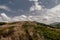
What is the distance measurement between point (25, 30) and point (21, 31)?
19.4 feet

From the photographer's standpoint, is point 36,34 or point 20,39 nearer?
point 20,39

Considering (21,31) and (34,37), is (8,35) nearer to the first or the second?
(21,31)

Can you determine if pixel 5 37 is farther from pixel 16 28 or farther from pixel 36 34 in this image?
pixel 36 34

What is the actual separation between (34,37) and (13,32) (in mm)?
22601

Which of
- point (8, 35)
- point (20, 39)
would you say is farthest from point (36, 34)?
point (8, 35)

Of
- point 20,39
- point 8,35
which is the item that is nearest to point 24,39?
point 20,39

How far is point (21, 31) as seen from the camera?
17875 centimetres

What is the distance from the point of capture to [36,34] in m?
186

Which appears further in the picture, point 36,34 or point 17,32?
point 36,34

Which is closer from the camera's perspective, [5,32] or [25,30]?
[5,32]

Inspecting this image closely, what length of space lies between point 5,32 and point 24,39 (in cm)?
2010

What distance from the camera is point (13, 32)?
172 m

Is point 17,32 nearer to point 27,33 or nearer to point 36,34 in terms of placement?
point 27,33

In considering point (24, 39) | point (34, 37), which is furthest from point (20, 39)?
point (34, 37)
